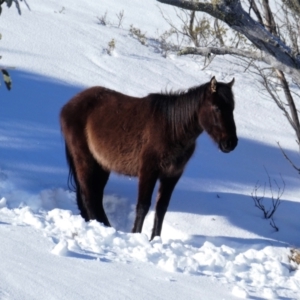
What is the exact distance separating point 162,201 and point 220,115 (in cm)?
123

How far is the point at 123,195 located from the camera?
356 inches

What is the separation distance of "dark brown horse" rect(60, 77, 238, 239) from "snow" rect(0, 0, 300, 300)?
1.47 feet

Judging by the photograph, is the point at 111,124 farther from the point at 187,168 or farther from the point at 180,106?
the point at 187,168

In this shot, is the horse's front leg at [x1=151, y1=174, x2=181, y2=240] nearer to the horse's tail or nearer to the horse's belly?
the horse's belly

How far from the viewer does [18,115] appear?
10.4 meters

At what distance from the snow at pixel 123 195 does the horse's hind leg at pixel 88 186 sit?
335 millimetres

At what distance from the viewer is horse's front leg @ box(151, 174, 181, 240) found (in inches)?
310

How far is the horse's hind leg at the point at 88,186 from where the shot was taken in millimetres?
8367

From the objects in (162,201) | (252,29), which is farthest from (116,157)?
(252,29)

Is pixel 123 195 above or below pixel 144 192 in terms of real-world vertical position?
below

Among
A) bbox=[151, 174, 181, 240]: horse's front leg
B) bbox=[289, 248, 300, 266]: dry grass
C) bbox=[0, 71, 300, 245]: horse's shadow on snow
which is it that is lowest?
bbox=[0, 71, 300, 245]: horse's shadow on snow

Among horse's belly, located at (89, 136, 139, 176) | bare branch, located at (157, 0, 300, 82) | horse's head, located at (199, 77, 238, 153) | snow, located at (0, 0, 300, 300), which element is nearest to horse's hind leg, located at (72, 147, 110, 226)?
horse's belly, located at (89, 136, 139, 176)

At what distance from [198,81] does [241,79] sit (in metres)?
1.32

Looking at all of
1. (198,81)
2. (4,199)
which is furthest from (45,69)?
(4,199)
